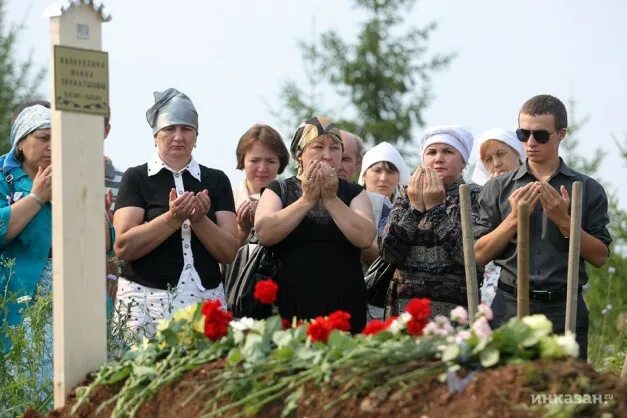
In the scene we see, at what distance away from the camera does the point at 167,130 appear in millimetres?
7504

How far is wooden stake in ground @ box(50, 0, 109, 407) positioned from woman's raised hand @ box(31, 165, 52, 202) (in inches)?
62.4

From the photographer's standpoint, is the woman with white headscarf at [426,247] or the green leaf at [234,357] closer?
the green leaf at [234,357]

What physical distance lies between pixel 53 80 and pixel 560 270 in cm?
319

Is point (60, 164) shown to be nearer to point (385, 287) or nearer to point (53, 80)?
point (53, 80)

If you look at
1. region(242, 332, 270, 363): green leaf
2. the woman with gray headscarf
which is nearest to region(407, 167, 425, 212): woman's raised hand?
the woman with gray headscarf

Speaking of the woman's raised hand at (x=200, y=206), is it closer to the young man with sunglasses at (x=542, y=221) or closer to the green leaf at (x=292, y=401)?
the young man with sunglasses at (x=542, y=221)

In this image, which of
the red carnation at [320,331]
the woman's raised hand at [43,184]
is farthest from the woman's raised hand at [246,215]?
the red carnation at [320,331]

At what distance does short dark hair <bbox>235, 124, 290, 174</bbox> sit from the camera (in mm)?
8023

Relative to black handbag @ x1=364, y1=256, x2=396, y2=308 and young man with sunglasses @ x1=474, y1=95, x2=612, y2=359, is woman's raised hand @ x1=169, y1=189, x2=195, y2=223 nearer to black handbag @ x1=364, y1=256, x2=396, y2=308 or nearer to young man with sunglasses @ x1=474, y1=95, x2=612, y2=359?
black handbag @ x1=364, y1=256, x2=396, y2=308

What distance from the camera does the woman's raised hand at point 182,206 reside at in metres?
7.01

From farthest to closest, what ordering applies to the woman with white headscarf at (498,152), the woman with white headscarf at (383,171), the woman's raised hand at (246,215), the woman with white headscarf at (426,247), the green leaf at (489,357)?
the woman with white headscarf at (383,171)
the woman with white headscarf at (498,152)
the woman's raised hand at (246,215)
the woman with white headscarf at (426,247)
the green leaf at (489,357)

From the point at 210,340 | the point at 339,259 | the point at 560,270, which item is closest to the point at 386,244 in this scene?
the point at 339,259

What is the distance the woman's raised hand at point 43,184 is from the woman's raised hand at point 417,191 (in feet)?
6.85

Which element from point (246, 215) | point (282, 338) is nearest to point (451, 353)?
point (282, 338)
